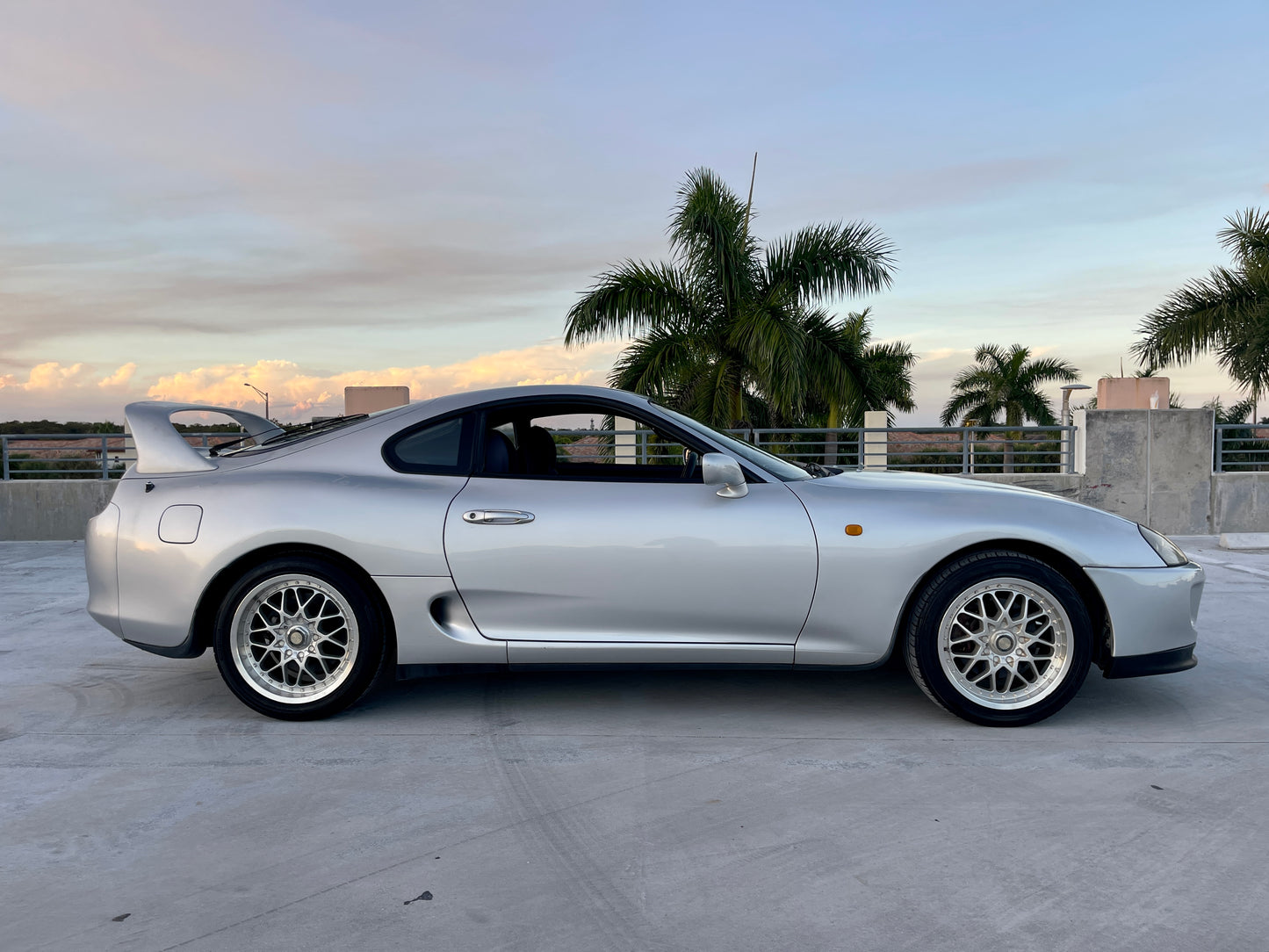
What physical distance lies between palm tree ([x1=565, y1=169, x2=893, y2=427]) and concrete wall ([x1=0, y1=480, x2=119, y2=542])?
681 cm

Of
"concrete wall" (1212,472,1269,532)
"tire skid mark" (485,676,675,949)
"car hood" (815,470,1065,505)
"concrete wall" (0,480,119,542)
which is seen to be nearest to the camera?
"tire skid mark" (485,676,675,949)

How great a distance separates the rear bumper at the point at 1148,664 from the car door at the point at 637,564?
1334 millimetres

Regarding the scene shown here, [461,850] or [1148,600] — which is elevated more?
[1148,600]

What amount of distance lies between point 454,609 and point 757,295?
11.1 metres

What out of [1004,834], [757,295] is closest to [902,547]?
[1004,834]

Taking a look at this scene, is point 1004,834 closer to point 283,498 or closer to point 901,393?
point 283,498

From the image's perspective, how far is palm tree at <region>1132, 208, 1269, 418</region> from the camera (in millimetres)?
17672

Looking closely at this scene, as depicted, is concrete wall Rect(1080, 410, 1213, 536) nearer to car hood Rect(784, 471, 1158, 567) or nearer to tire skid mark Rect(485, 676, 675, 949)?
car hood Rect(784, 471, 1158, 567)

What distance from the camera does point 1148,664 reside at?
4098 millimetres

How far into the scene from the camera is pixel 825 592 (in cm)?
406

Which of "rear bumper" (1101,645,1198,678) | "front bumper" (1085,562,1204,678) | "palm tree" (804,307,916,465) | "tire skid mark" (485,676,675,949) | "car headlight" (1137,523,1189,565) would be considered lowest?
"tire skid mark" (485,676,675,949)

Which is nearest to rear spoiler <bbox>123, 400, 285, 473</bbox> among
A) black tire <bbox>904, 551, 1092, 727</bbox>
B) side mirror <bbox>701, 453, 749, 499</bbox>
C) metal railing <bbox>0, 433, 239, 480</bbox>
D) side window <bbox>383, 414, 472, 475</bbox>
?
side window <bbox>383, 414, 472, 475</bbox>

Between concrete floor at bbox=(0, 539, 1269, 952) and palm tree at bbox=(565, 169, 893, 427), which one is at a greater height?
palm tree at bbox=(565, 169, 893, 427)

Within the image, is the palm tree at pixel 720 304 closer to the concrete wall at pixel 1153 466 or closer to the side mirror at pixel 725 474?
the concrete wall at pixel 1153 466
